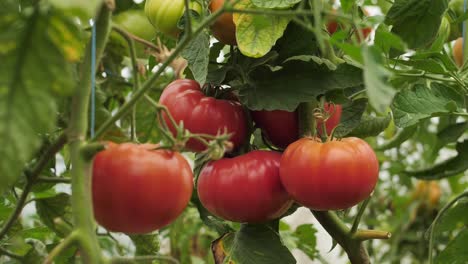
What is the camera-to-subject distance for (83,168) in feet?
1.83

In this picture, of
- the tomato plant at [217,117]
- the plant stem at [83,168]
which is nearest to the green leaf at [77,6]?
the tomato plant at [217,117]

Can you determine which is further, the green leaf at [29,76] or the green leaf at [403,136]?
the green leaf at [403,136]

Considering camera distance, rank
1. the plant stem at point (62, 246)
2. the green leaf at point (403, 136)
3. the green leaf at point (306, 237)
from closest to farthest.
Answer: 1. the plant stem at point (62, 246)
2. the green leaf at point (403, 136)
3. the green leaf at point (306, 237)

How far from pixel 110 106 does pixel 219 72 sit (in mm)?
426

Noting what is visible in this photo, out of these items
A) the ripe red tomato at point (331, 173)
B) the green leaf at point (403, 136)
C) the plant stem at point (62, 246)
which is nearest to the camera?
the plant stem at point (62, 246)

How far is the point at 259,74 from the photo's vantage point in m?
0.94

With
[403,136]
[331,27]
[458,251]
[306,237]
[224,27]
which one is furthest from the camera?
[306,237]

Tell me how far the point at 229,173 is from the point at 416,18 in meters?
0.34

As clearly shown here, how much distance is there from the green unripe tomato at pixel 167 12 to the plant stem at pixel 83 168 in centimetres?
37

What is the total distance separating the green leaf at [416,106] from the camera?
37.9 inches

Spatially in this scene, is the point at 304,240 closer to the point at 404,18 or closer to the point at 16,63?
the point at 404,18

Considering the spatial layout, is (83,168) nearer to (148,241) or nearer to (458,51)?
(148,241)

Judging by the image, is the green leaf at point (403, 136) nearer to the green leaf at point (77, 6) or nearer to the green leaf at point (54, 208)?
the green leaf at point (54, 208)

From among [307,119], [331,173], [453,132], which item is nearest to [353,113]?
[307,119]
